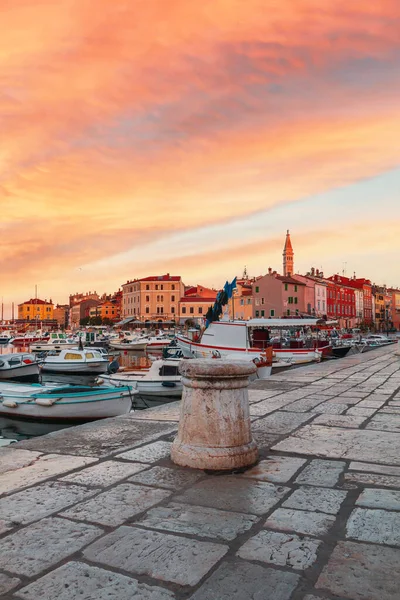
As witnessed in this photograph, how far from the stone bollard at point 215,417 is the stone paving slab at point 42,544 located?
4.46ft

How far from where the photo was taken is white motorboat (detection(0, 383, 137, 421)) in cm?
1344

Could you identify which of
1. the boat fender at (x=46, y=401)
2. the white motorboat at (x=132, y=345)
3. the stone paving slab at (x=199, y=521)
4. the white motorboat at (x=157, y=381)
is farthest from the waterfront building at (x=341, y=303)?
the stone paving slab at (x=199, y=521)

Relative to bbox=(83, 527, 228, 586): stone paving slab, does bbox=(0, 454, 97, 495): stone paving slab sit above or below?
below

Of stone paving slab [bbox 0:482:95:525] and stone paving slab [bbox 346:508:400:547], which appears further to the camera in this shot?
stone paving slab [bbox 0:482:95:525]

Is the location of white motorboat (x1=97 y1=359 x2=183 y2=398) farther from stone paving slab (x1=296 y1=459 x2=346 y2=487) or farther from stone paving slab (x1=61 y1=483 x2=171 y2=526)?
stone paving slab (x1=61 y1=483 x2=171 y2=526)

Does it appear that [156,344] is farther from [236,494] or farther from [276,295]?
[236,494]

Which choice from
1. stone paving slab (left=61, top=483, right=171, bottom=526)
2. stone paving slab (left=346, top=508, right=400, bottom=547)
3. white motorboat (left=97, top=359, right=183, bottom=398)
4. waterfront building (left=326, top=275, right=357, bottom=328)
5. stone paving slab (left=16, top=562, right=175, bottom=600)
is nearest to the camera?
stone paving slab (left=16, top=562, right=175, bottom=600)

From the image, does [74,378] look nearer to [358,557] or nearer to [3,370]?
[3,370]

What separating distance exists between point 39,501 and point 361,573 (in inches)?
86.0

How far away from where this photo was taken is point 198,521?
117 inches

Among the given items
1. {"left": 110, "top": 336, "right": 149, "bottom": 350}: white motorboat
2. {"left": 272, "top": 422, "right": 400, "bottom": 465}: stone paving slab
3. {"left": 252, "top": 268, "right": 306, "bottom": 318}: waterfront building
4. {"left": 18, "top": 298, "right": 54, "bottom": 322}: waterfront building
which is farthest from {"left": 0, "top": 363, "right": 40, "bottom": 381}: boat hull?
{"left": 18, "top": 298, "right": 54, "bottom": 322}: waterfront building

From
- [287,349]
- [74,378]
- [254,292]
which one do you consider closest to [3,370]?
[74,378]

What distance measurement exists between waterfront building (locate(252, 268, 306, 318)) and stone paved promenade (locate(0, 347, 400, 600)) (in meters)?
69.9

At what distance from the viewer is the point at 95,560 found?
2.50 metres
